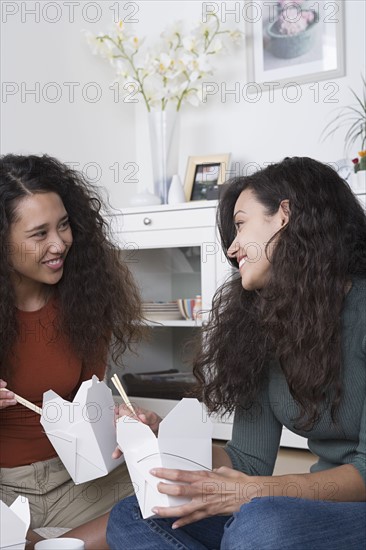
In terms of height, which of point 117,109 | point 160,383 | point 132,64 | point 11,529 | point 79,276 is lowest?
point 160,383

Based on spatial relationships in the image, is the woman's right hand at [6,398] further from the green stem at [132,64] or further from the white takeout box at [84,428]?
the green stem at [132,64]

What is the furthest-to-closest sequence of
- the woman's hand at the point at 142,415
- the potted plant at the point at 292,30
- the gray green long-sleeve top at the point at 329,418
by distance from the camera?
the potted plant at the point at 292,30 < the woman's hand at the point at 142,415 < the gray green long-sleeve top at the point at 329,418

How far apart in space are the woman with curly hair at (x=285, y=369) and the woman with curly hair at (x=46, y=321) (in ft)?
1.09

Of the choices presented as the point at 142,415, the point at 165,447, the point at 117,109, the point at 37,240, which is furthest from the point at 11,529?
the point at 117,109

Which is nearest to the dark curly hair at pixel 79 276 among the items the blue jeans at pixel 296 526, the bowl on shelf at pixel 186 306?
the blue jeans at pixel 296 526

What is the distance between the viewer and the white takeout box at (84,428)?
1376 mm

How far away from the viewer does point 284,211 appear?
139 centimetres

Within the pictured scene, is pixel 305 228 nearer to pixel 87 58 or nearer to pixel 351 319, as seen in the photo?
pixel 351 319

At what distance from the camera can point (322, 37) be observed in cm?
294

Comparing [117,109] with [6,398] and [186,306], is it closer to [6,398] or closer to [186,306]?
[186,306]

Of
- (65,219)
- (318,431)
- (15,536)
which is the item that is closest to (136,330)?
(65,219)

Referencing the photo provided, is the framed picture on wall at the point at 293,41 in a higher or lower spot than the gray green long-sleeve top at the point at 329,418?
higher

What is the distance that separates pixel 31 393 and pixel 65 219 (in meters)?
0.42

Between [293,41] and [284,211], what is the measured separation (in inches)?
72.6
